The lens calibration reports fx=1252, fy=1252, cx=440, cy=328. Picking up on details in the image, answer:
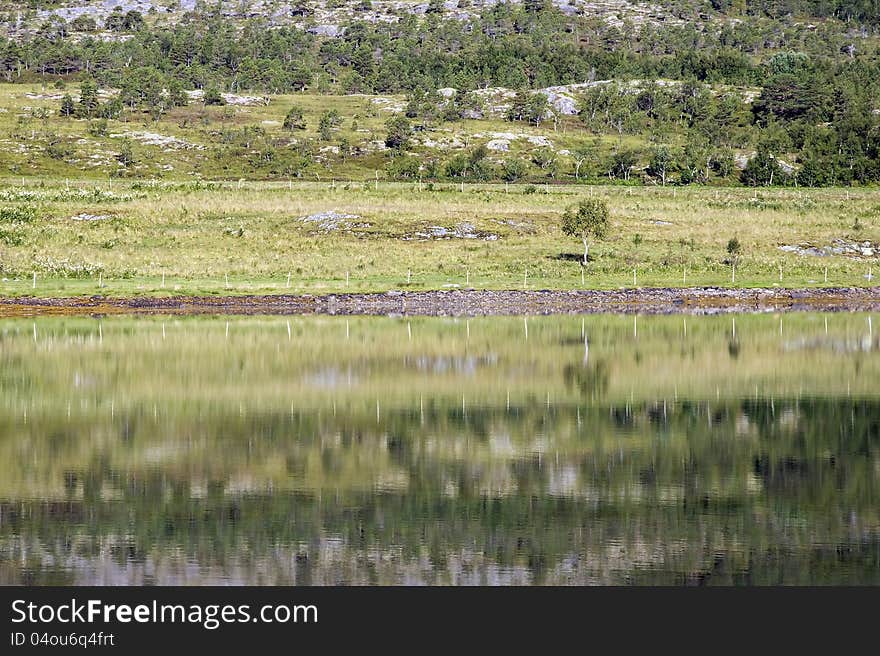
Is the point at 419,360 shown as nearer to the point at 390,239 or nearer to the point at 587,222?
the point at 587,222

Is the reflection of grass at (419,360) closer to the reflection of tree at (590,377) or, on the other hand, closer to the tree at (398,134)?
the reflection of tree at (590,377)

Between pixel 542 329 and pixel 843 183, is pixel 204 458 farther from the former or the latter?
pixel 843 183

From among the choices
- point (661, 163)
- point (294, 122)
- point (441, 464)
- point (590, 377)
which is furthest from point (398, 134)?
point (441, 464)

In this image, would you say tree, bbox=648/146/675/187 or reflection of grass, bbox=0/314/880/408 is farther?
tree, bbox=648/146/675/187

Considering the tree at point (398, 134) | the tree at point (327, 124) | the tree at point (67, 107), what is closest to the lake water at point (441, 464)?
the tree at point (398, 134)

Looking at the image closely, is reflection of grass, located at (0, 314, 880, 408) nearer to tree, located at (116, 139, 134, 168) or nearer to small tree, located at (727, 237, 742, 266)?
Answer: small tree, located at (727, 237, 742, 266)

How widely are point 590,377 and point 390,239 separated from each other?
5439 centimetres

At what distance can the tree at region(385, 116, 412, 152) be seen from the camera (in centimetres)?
18212

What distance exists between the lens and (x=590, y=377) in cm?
Result: 4172

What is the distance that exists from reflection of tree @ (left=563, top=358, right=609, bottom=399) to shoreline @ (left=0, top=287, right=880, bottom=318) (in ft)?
79.2

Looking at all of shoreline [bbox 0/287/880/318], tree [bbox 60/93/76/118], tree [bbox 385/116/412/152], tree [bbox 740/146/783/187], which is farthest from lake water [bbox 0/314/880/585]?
tree [bbox 60/93/76/118]

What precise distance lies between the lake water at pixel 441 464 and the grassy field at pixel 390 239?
2816 centimetres

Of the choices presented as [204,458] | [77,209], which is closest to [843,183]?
[77,209]
